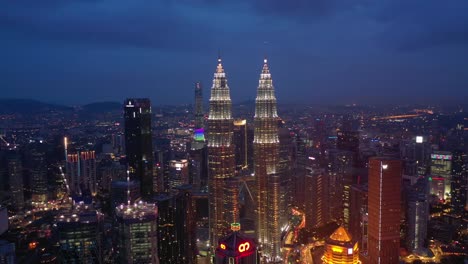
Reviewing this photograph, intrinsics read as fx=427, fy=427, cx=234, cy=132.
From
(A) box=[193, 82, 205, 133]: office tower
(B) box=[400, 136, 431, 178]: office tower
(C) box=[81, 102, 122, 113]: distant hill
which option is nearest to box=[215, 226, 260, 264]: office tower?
(C) box=[81, 102, 122, 113]: distant hill

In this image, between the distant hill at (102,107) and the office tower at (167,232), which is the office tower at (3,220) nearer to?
the distant hill at (102,107)

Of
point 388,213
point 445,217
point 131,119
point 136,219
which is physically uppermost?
point 131,119

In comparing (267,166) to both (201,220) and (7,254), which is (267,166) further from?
(7,254)

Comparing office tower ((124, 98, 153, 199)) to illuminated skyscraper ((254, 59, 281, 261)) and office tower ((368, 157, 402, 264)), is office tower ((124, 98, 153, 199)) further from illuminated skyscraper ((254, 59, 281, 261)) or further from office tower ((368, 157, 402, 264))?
office tower ((368, 157, 402, 264))

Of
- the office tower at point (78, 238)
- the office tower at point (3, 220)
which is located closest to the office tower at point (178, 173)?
the office tower at point (3, 220)

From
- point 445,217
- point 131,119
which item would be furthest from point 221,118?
point 445,217

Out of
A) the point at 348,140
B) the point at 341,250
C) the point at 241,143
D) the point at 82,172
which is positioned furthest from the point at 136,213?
the point at 348,140

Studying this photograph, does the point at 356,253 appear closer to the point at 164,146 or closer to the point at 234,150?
the point at 234,150
